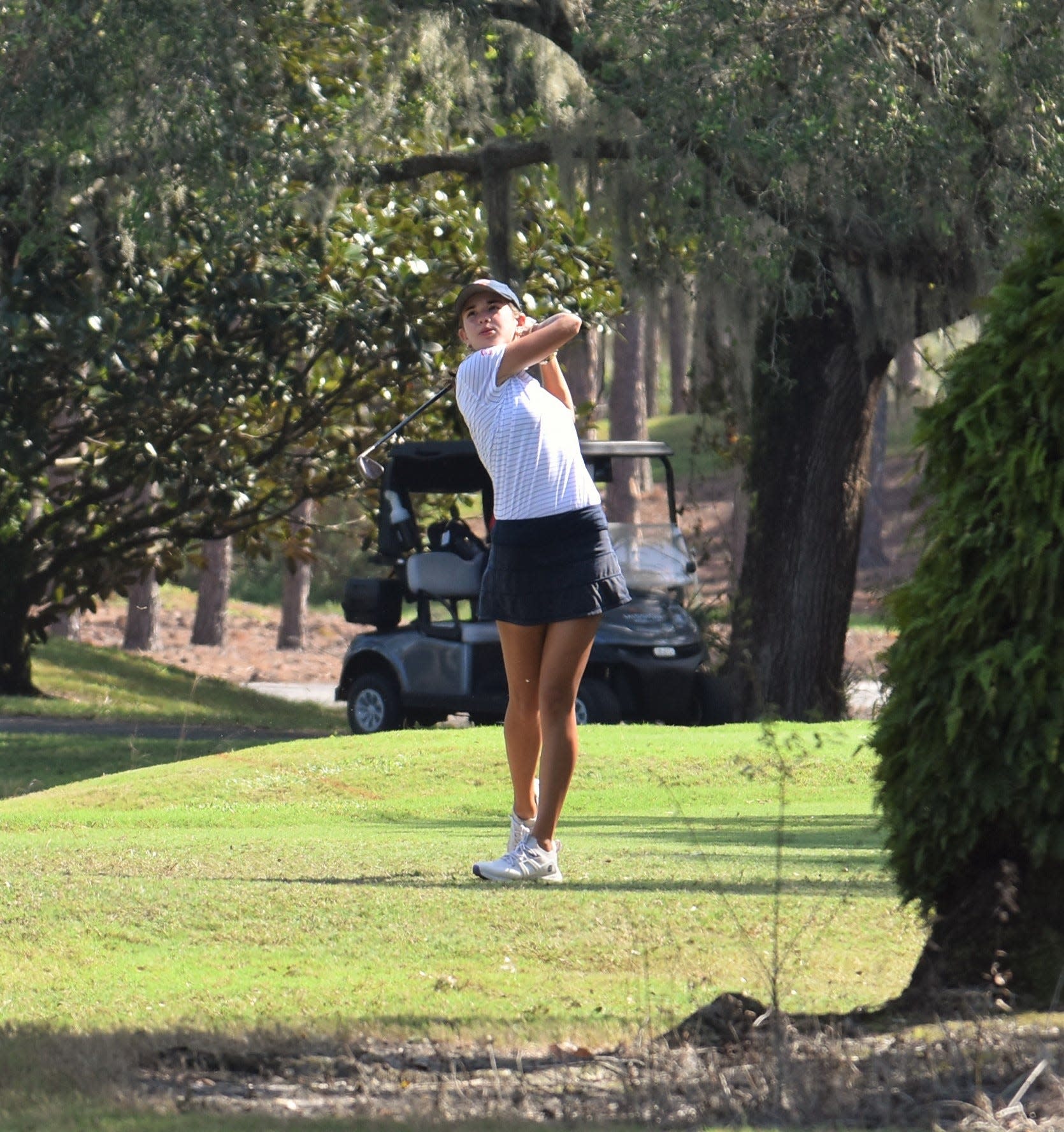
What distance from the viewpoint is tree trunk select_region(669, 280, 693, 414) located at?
16734 millimetres

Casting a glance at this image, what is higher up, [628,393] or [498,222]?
[628,393]

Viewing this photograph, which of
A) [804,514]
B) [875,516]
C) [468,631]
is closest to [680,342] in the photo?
[875,516]

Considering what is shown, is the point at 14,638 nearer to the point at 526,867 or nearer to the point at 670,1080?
the point at 526,867

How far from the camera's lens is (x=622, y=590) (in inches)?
265

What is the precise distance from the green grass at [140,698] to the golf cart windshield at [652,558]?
13.6 feet

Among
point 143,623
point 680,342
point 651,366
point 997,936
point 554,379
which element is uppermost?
point 651,366

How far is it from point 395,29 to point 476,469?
378cm

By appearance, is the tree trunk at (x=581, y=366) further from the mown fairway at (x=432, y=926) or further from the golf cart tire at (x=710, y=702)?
the mown fairway at (x=432, y=926)

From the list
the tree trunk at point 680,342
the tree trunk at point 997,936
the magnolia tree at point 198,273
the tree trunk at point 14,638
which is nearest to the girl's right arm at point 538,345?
the tree trunk at point 997,936

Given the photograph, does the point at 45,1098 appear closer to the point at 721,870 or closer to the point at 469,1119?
A: the point at 469,1119

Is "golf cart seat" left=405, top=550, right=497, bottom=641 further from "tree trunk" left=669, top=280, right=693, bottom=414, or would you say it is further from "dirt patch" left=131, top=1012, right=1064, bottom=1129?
"dirt patch" left=131, top=1012, right=1064, bottom=1129

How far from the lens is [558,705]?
21.8 feet

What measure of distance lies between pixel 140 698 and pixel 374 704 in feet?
23.3

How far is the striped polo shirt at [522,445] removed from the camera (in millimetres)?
6578
